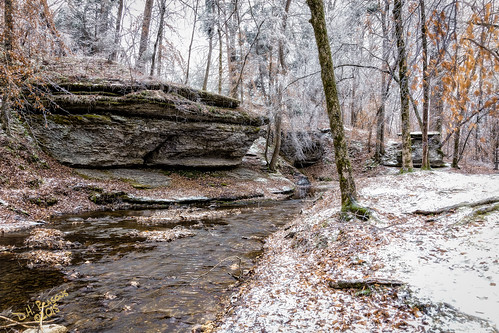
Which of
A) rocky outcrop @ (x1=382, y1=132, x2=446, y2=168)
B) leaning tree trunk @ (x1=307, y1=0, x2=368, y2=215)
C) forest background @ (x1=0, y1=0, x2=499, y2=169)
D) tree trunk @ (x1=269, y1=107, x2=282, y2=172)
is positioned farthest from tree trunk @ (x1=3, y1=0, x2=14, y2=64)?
rocky outcrop @ (x1=382, y1=132, x2=446, y2=168)

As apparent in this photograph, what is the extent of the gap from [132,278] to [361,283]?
4169mm

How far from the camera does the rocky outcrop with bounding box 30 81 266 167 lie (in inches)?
527

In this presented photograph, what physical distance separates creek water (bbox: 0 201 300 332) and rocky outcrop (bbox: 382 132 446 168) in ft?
55.0

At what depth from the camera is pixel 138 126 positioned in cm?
1474

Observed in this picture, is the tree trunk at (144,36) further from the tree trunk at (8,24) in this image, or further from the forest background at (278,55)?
the tree trunk at (8,24)

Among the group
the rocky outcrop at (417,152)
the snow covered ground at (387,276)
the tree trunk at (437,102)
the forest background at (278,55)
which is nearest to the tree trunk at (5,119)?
the forest background at (278,55)

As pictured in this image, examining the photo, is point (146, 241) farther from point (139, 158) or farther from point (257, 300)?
point (139, 158)

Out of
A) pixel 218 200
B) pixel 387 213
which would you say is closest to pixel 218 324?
pixel 387 213

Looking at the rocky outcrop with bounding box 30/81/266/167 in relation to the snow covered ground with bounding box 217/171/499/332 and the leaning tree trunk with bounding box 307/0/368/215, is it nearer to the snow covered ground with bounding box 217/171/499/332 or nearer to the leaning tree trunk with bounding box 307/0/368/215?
the leaning tree trunk with bounding box 307/0/368/215

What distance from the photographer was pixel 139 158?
15.7m

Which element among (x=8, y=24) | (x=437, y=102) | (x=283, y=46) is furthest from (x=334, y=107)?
(x=283, y=46)

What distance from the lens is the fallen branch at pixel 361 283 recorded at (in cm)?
354

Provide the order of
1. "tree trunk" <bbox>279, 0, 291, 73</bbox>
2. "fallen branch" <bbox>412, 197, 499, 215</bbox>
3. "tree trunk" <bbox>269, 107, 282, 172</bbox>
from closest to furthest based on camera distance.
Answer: "fallen branch" <bbox>412, 197, 499, 215</bbox>
"tree trunk" <bbox>279, 0, 291, 73</bbox>
"tree trunk" <bbox>269, 107, 282, 172</bbox>

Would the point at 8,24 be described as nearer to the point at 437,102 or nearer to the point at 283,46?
the point at 437,102
